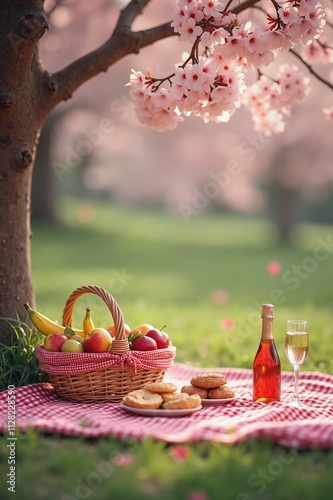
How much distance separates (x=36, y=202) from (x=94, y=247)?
253 centimetres

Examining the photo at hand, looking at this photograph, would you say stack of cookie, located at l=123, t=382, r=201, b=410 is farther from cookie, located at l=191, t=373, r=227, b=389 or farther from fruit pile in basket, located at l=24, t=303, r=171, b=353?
fruit pile in basket, located at l=24, t=303, r=171, b=353

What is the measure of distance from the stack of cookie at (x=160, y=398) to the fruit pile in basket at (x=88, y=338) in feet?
1.00

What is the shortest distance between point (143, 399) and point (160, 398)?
0.08 meters

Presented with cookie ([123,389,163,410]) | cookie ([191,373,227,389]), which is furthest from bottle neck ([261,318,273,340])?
cookie ([123,389,163,410])

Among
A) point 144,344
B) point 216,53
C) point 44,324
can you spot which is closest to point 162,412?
point 144,344

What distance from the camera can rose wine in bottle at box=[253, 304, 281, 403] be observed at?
13.5 feet

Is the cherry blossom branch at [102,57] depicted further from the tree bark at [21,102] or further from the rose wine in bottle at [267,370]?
the rose wine in bottle at [267,370]

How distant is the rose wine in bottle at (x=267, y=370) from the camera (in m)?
4.11

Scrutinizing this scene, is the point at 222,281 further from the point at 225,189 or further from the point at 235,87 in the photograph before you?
the point at 225,189

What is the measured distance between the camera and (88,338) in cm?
414

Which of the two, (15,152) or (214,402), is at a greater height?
(15,152)

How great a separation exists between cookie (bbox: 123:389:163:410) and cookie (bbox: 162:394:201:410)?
0.05m

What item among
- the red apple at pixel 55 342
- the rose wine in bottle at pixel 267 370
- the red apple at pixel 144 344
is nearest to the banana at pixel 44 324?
the red apple at pixel 55 342

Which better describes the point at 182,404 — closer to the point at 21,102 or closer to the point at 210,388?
the point at 210,388
